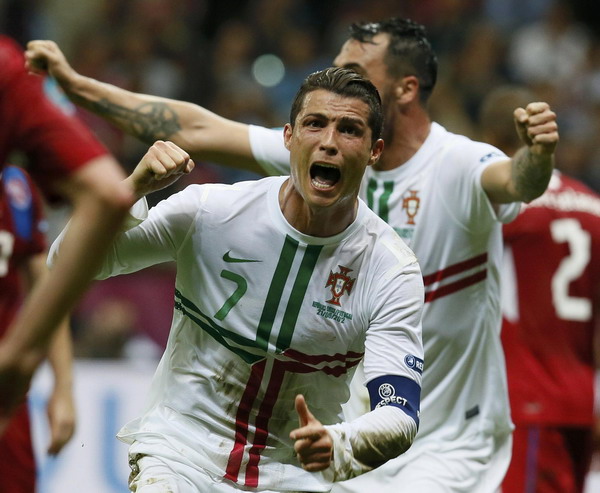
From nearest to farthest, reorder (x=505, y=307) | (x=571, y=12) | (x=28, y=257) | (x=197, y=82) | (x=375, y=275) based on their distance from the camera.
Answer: (x=375, y=275) → (x=28, y=257) → (x=505, y=307) → (x=197, y=82) → (x=571, y=12)

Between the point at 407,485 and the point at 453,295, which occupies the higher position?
the point at 453,295

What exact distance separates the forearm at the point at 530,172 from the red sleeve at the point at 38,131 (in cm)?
222

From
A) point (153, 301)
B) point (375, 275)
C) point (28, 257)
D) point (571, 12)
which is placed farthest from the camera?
point (571, 12)

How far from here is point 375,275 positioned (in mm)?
4152

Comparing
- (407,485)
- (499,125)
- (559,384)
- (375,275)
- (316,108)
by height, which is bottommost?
(407,485)

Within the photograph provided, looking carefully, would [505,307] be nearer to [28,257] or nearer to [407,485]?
[407,485]

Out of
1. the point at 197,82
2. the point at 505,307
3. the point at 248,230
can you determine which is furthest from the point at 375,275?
the point at 197,82

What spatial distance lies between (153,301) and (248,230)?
530 cm

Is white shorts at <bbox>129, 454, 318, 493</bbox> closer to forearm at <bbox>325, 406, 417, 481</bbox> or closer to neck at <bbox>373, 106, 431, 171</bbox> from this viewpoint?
forearm at <bbox>325, 406, 417, 481</bbox>

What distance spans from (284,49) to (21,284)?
739cm

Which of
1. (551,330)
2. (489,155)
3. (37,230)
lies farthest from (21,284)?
(551,330)

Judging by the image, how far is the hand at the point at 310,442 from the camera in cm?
337

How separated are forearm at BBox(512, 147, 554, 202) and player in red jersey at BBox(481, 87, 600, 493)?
5.90ft

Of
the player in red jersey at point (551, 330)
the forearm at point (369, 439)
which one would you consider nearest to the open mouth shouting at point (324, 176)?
the forearm at point (369, 439)
